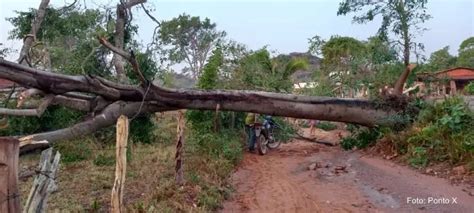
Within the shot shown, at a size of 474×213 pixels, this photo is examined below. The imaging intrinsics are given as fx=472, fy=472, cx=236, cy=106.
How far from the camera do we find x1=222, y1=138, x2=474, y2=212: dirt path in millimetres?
6023

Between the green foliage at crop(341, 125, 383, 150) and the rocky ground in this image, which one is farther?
the green foliage at crop(341, 125, 383, 150)

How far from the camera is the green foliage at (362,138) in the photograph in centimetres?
1061

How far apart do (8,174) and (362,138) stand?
951cm

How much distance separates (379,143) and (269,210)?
4.54 metres

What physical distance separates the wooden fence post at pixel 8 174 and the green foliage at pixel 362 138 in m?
8.76

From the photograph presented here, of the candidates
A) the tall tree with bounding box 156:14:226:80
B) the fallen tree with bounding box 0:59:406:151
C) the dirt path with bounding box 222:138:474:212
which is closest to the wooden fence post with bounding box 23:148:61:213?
the dirt path with bounding box 222:138:474:212

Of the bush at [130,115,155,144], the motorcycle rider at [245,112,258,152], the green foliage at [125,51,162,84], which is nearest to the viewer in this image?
the bush at [130,115,155,144]

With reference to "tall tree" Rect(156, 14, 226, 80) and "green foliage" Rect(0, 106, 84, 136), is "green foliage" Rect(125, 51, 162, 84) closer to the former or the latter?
"green foliage" Rect(0, 106, 84, 136)

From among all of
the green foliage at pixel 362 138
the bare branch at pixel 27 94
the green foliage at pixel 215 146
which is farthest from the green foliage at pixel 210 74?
the bare branch at pixel 27 94

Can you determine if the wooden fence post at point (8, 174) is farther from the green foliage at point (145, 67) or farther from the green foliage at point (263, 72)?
the green foliage at point (263, 72)

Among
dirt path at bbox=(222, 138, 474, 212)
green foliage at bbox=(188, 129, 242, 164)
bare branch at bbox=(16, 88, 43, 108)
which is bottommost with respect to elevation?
dirt path at bbox=(222, 138, 474, 212)

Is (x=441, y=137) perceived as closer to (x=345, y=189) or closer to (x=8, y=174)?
(x=345, y=189)

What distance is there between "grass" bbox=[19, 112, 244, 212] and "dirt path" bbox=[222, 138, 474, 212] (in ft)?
1.24

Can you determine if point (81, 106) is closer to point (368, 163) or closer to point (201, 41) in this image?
point (368, 163)
